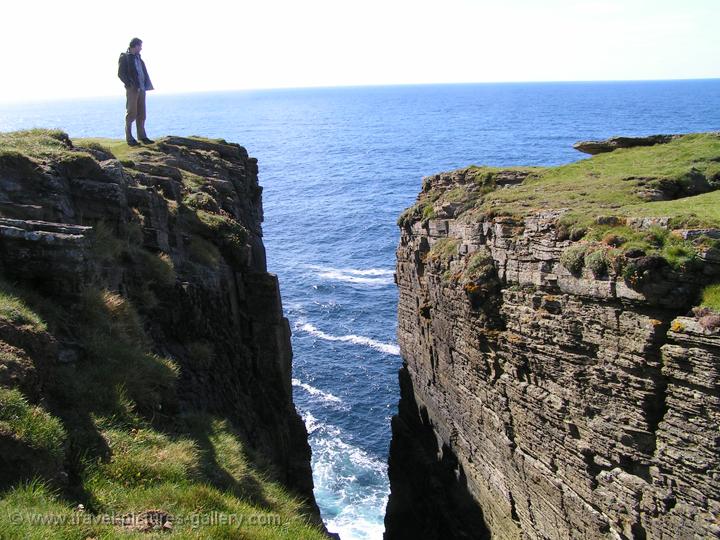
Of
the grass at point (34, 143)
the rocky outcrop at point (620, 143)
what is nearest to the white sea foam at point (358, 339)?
the rocky outcrop at point (620, 143)

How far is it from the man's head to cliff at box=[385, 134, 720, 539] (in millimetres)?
13648

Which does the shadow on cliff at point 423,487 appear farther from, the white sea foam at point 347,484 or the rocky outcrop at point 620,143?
the rocky outcrop at point 620,143

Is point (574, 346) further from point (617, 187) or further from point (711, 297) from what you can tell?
point (617, 187)

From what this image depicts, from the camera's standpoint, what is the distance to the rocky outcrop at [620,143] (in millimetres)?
25141

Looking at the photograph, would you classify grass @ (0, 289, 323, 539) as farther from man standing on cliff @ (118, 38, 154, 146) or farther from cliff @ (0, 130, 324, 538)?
man standing on cliff @ (118, 38, 154, 146)

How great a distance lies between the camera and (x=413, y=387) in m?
31.1

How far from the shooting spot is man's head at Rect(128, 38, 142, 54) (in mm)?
23594

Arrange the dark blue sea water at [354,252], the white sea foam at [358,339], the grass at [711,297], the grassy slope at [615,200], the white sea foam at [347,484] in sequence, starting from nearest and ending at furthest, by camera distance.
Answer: the grass at [711,297] < the grassy slope at [615,200] < the white sea foam at [347,484] < the dark blue sea water at [354,252] < the white sea foam at [358,339]

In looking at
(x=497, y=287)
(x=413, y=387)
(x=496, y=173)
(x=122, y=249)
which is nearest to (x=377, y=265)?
(x=413, y=387)

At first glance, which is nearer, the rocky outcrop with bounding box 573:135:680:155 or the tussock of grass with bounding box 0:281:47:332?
the tussock of grass with bounding box 0:281:47:332

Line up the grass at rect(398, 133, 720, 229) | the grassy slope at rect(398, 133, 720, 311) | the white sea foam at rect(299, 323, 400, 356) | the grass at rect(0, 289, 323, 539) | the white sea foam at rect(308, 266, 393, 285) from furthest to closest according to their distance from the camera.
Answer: the white sea foam at rect(308, 266, 393, 285) < the white sea foam at rect(299, 323, 400, 356) < the grass at rect(398, 133, 720, 229) < the grassy slope at rect(398, 133, 720, 311) < the grass at rect(0, 289, 323, 539)

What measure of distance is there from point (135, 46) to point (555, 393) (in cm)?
1979

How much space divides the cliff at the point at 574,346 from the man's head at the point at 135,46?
13.6m

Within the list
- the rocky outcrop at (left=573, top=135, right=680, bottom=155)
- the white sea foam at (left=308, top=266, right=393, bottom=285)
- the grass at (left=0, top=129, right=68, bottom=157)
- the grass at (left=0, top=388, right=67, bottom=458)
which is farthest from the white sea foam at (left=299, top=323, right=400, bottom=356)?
the grass at (left=0, top=388, right=67, bottom=458)
